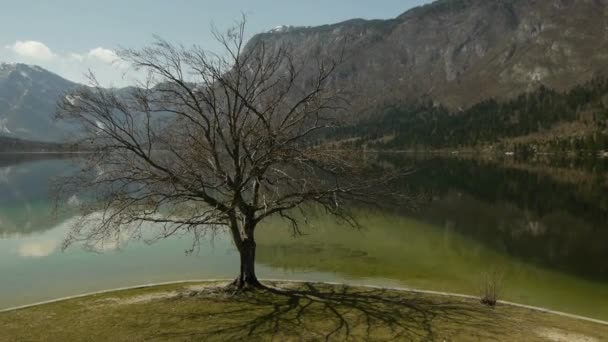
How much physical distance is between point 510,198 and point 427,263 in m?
38.0

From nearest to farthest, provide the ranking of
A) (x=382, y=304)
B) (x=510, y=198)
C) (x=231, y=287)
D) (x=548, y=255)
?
(x=382, y=304) < (x=231, y=287) < (x=548, y=255) < (x=510, y=198)

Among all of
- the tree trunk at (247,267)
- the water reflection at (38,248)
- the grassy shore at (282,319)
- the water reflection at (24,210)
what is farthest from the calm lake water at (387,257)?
the tree trunk at (247,267)

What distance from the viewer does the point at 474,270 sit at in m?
28.3

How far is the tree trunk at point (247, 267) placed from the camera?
17938mm

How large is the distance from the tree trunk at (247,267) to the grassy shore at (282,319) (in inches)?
23.7

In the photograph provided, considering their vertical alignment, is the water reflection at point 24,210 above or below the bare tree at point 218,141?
below

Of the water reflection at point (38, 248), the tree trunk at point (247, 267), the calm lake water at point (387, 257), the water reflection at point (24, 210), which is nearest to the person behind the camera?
the tree trunk at point (247, 267)

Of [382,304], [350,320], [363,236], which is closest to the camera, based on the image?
[350,320]

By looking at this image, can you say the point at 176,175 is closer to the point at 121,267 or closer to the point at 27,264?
the point at 121,267

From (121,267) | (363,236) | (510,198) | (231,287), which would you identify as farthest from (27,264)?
(510,198)

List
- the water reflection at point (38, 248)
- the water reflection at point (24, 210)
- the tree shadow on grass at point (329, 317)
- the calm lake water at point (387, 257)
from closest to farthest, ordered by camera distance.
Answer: the tree shadow on grass at point (329, 317)
the calm lake water at point (387, 257)
the water reflection at point (38, 248)
the water reflection at point (24, 210)

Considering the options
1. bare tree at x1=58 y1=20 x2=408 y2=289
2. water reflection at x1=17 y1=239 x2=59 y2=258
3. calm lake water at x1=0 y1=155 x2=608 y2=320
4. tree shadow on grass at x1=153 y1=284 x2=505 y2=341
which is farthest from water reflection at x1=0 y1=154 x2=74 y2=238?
tree shadow on grass at x1=153 y1=284 x2=505 y2=341

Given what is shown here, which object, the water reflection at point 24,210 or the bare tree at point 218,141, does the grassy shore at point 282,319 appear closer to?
the bare tree at point 218,141

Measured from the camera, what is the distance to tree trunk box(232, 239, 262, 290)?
1794 centimetres
